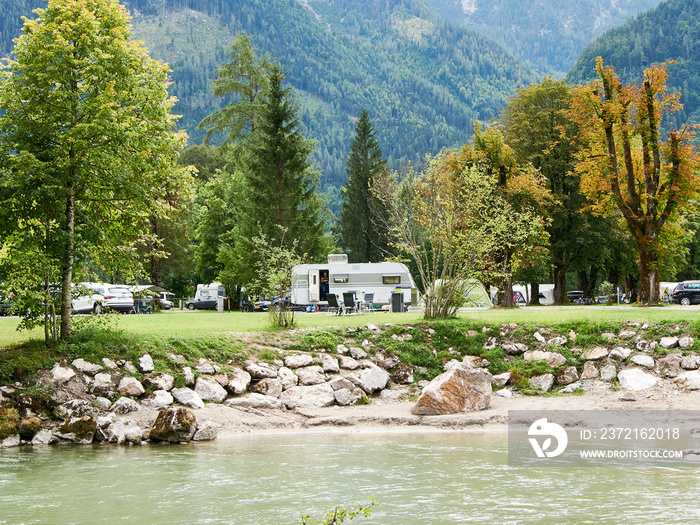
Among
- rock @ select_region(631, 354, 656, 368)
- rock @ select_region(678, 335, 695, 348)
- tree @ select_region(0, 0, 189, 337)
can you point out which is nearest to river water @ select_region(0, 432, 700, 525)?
tree @ select_region(0, 0, 189, 337)

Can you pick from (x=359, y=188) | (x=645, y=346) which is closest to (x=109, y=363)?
(x=645, y=346)

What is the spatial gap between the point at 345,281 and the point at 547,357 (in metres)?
20.0

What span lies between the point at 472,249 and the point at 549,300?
1536 inches

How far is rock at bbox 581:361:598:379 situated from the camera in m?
16.5

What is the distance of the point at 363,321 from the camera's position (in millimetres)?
19828

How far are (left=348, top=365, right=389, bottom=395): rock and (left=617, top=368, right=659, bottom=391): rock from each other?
557 centimetres

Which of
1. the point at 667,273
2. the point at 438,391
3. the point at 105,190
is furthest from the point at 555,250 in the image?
the point at 105,190

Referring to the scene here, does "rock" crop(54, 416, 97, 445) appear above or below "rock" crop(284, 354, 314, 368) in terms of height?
below

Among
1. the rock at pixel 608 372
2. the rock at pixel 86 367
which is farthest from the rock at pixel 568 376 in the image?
the rock at pixel 86 367

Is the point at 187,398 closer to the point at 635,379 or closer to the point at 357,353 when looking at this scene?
the point at 357,353

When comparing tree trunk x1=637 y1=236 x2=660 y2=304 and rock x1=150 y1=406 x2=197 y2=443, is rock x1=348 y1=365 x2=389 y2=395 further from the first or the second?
tree trunk x1=637 y1=236 x2=660 y2=304

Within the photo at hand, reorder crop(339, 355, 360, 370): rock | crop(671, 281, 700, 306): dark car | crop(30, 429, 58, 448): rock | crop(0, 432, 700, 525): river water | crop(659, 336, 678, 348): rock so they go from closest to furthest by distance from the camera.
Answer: crop(0, 432, 700, 525): river water < crop(30, 429, 58, 448): rock < crop(339, 355, 360, 370): rock < crop(659, 336, 678, 348): rock < crop(671, 281, 700, 306): dark car

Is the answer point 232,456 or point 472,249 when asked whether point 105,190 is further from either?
point 472,249

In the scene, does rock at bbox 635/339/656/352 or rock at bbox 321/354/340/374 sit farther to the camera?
rock at bbox 635/339/656/352
